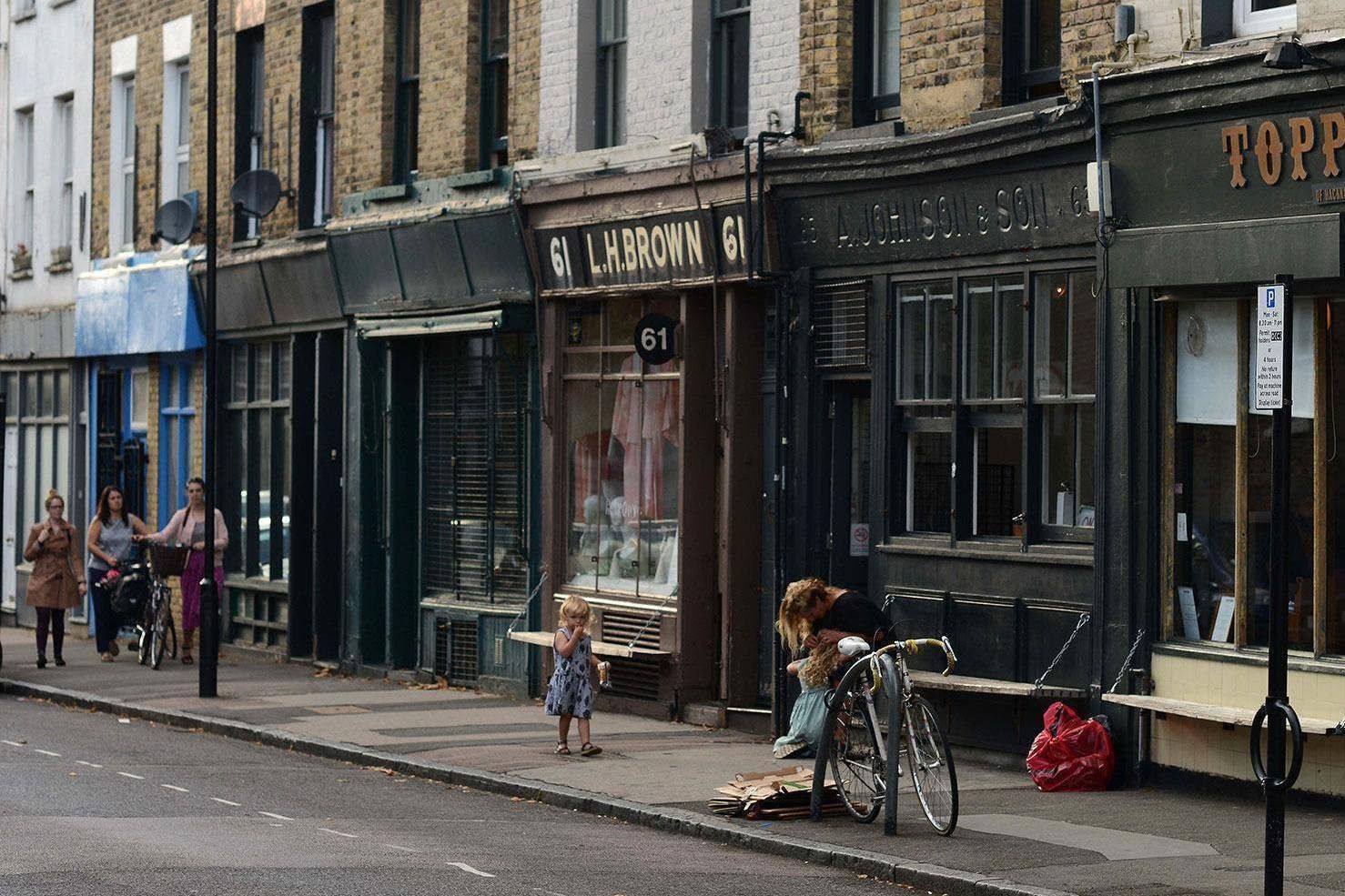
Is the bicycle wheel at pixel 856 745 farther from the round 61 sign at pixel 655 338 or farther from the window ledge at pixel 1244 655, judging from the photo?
the round 61 sign at pixel 655 338

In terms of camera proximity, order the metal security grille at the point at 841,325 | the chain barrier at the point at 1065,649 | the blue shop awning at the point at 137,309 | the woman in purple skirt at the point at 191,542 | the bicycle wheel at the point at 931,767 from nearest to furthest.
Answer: the bicycle wheel at the point at 931,767 → the chain barrier at the point at 1065,649 → the metal security grille at the point at 841,325 → the woman in purple skirt at the point at 191,542 → the blue shop awning at the point at 137,309

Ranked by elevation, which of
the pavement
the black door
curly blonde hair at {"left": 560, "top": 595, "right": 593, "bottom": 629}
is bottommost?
the pavement

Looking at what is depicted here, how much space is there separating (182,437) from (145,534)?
94.2 inches

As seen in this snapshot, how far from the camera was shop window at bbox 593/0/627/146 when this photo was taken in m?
19.6

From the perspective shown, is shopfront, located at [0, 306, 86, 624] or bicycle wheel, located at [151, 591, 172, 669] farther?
shopfront, located at [0, 306, 86, 624]

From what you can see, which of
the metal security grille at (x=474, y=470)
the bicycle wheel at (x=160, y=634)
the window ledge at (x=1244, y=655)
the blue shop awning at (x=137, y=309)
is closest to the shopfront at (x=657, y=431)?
the metal security grille at (x=474, y=470)

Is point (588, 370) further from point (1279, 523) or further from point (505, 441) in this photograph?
point (1279, 523)

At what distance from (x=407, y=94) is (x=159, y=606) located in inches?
234

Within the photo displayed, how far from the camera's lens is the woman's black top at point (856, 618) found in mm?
13875

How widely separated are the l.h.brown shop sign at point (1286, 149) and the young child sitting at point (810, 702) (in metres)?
3.67

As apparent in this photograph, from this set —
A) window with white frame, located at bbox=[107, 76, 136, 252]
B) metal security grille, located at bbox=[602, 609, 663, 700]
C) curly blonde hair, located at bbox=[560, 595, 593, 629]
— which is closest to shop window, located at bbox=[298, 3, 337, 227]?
window with white frame, located at bbox=[107, 76, 136, 252]

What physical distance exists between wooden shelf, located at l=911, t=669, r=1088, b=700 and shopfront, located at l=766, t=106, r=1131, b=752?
0.02 meters

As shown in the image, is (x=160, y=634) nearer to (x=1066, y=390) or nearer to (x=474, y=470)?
(x=474, y=470)

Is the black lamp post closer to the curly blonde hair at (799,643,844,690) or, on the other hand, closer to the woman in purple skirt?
the woman in purple skirt
